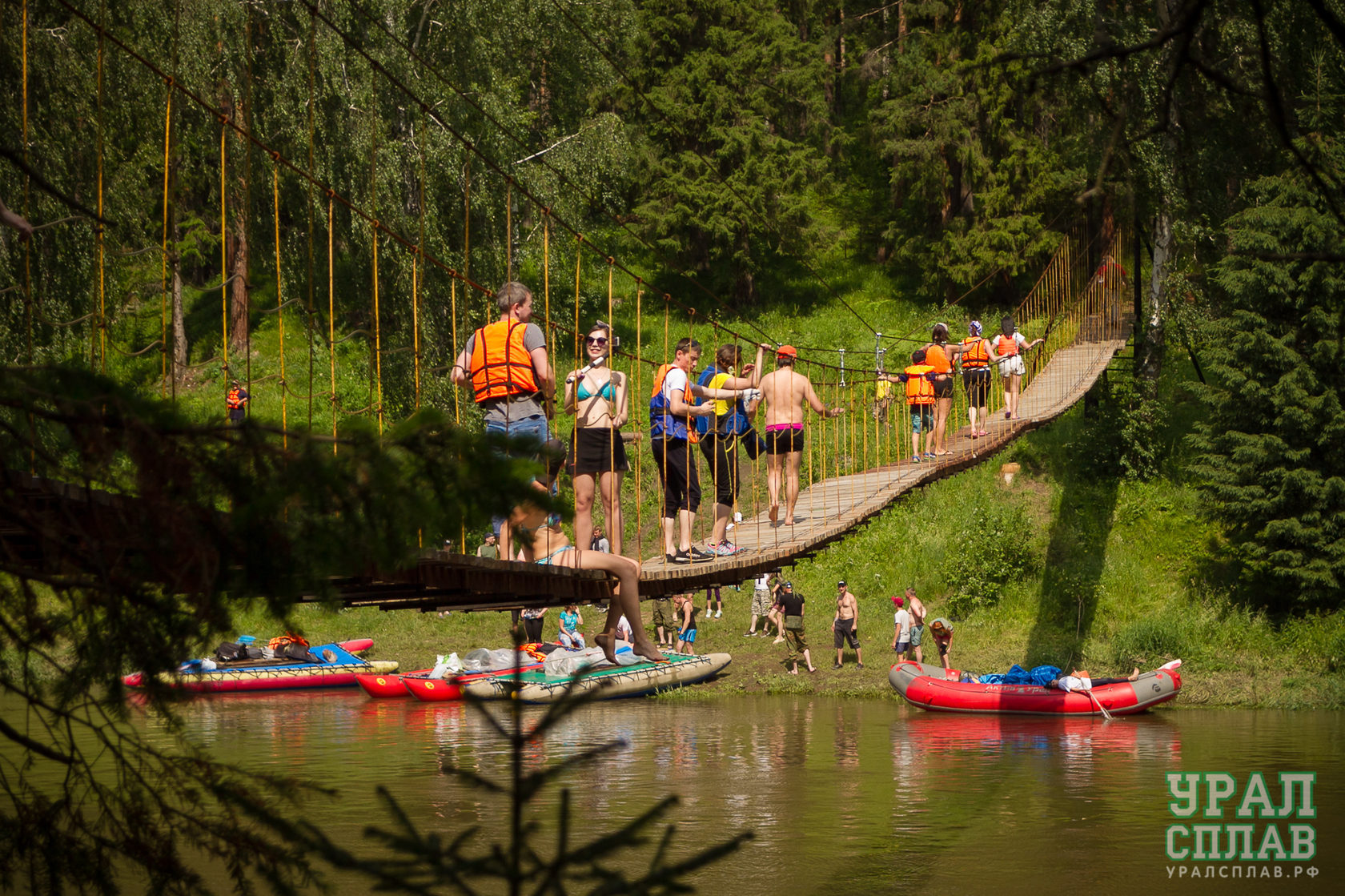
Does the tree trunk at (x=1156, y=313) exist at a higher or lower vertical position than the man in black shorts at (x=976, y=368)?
higher

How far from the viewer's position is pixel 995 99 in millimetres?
22203

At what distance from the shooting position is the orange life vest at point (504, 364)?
18.0ft

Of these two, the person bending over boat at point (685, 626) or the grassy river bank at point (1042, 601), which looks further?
the person bending over boat at point (685, 626)

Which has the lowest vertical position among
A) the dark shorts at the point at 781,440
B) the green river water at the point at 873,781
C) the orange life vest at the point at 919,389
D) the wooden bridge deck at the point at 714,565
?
the green river water at the point at 873,781

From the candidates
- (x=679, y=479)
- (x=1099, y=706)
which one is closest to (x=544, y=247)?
(x=679, y=479)

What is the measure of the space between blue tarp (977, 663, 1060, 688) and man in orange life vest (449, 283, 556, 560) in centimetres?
886

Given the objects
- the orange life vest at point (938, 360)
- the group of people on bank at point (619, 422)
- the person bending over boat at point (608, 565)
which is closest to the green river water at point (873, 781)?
the person bending over boat at point (608, 565)

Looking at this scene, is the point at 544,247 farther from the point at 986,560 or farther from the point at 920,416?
the point at 986,560

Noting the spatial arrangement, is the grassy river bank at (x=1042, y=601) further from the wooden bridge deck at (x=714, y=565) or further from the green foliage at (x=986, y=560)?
the wooden bridge deck at (x=714, y=565)

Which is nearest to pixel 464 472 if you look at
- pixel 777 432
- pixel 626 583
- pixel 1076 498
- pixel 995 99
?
pixel 626 583

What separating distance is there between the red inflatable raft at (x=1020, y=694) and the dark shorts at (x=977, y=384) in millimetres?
2894

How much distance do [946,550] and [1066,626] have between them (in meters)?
1.65

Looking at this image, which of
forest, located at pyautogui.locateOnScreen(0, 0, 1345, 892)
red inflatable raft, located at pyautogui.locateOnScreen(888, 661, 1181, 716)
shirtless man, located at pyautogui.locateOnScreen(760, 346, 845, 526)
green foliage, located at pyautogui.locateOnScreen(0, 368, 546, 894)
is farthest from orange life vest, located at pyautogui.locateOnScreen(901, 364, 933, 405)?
green foliage, located at pyautogui.locateOnScreen(0, 368, 546, 894)

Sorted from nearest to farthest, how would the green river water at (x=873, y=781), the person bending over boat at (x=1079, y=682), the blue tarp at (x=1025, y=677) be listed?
the green river water at (x=873, y=781), the person bending over boat at (x=1079, y=682), the blue tarp at (x=1025, y=677)
